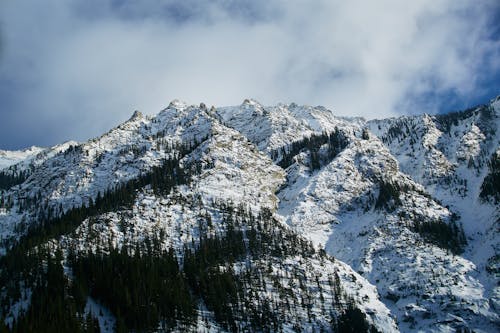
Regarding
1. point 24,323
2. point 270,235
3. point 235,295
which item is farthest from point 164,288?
point 270,235

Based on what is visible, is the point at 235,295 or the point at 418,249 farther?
the point at 418,249

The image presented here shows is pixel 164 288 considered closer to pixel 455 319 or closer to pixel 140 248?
pixel 140 248

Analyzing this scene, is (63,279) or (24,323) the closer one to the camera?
(24,323)

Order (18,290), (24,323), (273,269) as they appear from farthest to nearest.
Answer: (273,269) → (18,290) → (24,323)

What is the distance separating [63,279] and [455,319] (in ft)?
373

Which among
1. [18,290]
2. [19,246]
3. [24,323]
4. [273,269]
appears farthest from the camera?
[19,246]

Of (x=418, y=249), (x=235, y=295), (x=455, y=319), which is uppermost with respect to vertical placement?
(x=418, y=249)

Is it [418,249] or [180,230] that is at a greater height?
[180,230]

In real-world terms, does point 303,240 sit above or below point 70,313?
above

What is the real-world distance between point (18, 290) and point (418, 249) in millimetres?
131802

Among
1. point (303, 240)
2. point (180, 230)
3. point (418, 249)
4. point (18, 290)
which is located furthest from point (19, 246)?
point (418, 249)

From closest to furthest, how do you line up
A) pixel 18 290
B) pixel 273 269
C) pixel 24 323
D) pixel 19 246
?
pixel 24 323 → pixel 18 290 → pixel 273 269 → pixel 19 246

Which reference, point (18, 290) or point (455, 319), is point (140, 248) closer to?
point (18, 290)

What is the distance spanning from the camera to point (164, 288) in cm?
15300
